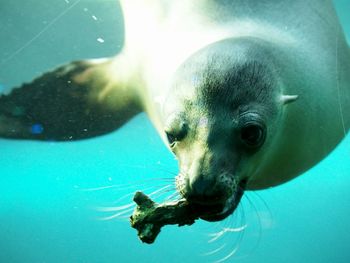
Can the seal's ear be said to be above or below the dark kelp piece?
above

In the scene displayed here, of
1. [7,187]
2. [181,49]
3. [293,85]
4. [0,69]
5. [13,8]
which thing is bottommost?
[293,85]

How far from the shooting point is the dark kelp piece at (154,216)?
177cm

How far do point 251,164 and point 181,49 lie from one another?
1060 mm

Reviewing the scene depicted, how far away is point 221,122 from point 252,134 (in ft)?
0.49

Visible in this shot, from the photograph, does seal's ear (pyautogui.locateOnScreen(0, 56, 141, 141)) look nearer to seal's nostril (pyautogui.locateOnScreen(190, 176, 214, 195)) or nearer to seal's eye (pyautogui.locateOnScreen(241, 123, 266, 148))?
seal's eye (pyautogui.locateOnScreen(241, 123, 266, 148))

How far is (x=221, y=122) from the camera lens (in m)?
1.72

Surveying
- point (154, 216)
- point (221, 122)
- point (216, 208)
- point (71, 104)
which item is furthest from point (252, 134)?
point (71, 104)

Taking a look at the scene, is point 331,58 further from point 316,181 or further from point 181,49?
point 316,181

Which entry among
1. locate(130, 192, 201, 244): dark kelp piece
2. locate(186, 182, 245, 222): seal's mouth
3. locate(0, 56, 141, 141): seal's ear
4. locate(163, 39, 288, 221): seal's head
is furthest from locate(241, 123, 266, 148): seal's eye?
locate(0, 56, 141, 141): seal's ear

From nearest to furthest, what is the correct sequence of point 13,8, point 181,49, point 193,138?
1. point 193,138
2. point 181,49
3. point 13,8

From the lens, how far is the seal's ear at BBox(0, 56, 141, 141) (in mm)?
3846

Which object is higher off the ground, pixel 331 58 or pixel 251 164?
pixel 331 58

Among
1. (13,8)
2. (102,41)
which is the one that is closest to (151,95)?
(102,41)

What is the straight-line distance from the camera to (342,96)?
2.78m
